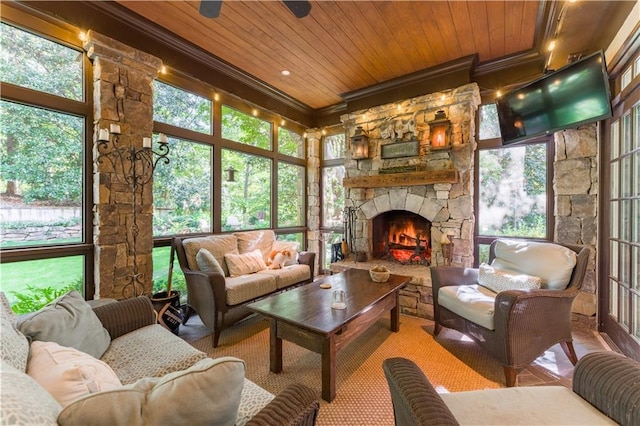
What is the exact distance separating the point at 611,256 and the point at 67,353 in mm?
4228

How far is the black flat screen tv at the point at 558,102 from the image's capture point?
2.37 m

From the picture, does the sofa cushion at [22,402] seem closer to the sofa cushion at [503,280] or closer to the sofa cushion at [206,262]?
the sofa cushion at [206,262]

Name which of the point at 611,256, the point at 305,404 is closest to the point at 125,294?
the point at 305,404

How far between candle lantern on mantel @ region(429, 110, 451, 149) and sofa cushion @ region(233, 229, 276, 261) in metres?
2.66

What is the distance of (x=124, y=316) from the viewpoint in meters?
1.81

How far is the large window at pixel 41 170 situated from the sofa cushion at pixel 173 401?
2465mm

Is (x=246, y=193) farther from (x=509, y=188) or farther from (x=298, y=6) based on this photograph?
(x=509, y=188)

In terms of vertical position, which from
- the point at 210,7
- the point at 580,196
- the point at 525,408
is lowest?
the point at 525,408

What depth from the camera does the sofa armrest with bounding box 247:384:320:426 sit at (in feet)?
2.85

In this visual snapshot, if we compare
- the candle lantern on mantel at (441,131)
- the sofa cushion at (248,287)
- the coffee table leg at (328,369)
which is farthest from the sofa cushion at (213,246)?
the candle lantern on mantel at (441,131)

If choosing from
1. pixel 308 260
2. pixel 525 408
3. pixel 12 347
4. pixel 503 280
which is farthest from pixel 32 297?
pixel 503 280

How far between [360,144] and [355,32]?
5.34ft

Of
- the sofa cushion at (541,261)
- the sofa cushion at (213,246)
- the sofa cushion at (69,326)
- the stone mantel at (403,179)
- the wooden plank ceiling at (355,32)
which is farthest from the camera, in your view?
the stone mantel at (403,179)

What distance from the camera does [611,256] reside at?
2688mm
